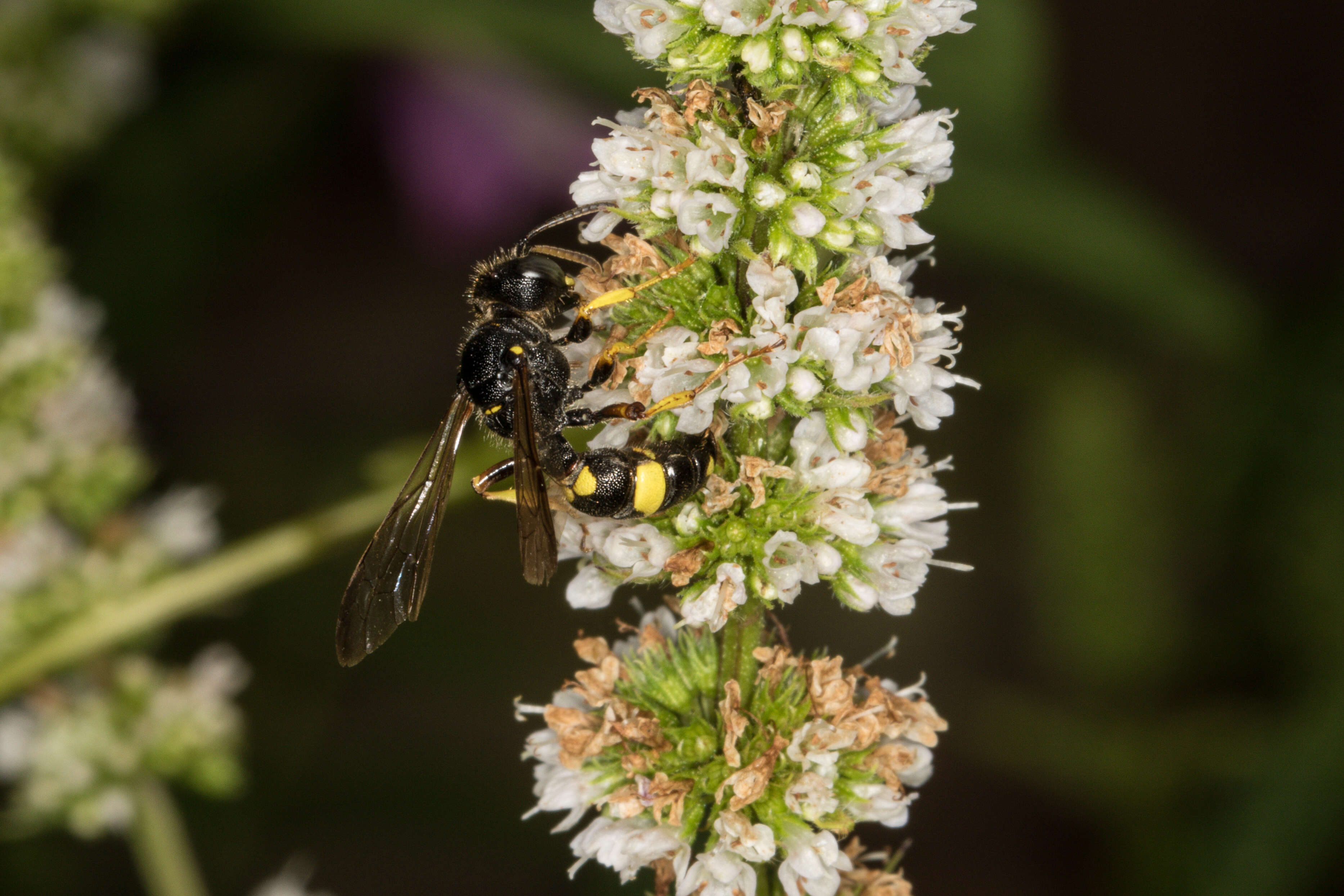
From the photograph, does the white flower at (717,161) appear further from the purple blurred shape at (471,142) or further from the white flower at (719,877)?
the purple blurred shape at (471,142)

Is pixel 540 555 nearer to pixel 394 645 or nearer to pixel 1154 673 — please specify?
pixel 394 645

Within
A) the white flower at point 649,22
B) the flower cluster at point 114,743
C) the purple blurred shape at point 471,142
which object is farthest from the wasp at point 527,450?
the purple blurred shape at point 471,142

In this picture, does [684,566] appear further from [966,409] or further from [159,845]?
[966,409]

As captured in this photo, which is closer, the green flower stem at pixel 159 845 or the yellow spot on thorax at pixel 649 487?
the yellow spot on thorax at pixel 649 487

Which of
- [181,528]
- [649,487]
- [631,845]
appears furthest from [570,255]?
[181,528]

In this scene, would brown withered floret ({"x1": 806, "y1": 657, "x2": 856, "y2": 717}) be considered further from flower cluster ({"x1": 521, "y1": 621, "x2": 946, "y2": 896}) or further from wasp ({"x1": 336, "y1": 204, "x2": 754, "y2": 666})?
wasp ({"x1": 336, "y1": 204, "x2": 754, "y2": 666})

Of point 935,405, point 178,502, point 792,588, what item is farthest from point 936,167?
point 178,502
